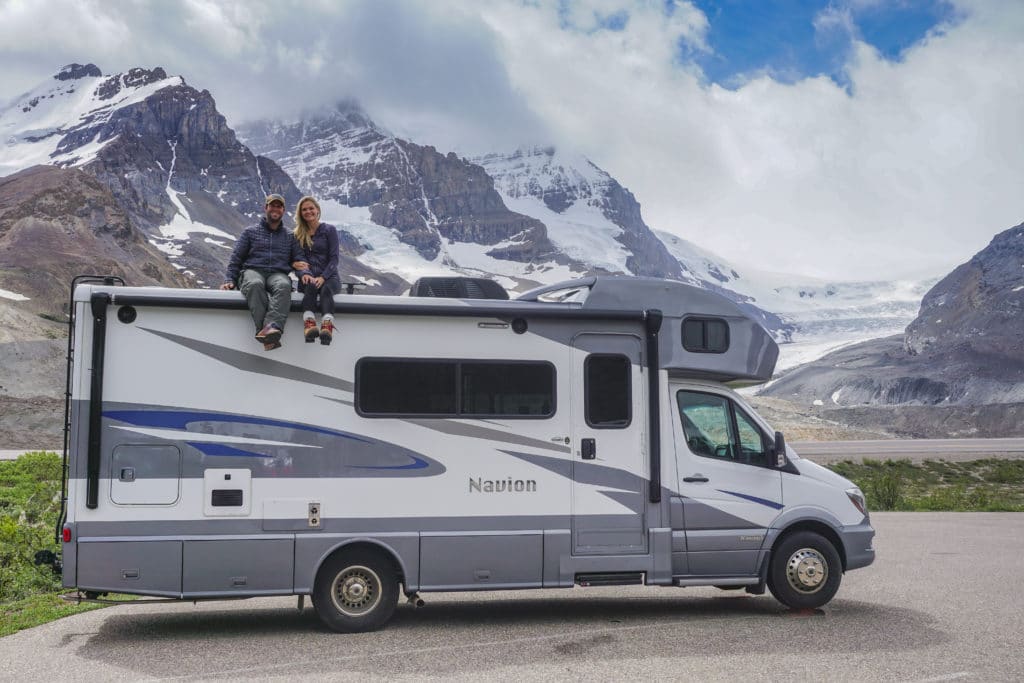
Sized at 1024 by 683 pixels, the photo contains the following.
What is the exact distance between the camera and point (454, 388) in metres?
10.1

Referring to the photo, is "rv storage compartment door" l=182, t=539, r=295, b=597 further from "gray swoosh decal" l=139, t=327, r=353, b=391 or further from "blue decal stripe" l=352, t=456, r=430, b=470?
"gray swoosh decal" l=139, t=327, r=353, b=391

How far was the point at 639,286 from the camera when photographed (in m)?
10.6

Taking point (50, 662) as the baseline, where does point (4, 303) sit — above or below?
above

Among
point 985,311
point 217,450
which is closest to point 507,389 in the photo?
point 217,450

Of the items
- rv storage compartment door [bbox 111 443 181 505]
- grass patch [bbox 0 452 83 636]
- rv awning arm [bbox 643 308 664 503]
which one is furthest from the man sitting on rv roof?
grass patch [bbox 0 452 83 636]

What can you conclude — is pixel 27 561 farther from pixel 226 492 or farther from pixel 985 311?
pixel 985 311

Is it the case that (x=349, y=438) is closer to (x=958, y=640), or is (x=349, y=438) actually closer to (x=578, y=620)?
(x=578, y=620)

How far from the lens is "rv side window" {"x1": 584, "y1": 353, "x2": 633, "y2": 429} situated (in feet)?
34.1

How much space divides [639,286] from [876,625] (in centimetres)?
403

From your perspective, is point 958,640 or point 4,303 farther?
point 4,303

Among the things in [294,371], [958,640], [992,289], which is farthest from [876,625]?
[992,289]

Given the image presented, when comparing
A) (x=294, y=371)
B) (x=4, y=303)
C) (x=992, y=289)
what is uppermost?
(x=992, y=289)

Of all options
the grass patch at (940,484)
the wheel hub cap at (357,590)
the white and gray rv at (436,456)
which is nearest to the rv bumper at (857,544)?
the white and gray rv at (436,456)

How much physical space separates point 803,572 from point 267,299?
6041mm
